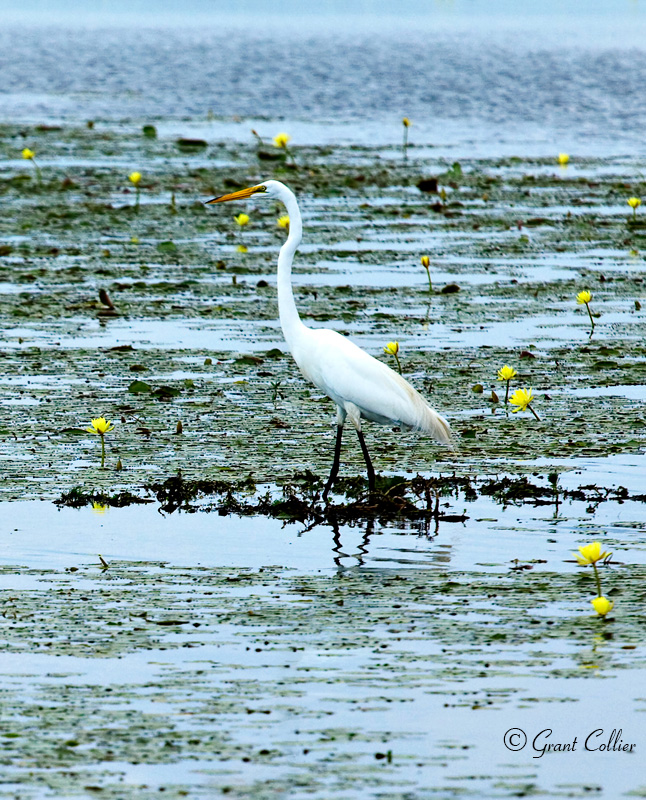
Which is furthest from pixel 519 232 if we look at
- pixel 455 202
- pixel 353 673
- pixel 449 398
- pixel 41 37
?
pixel 41 37

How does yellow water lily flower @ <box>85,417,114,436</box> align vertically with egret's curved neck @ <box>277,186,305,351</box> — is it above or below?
below

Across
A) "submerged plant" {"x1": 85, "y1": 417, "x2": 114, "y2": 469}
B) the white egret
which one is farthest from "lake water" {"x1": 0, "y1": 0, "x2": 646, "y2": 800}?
the white egret

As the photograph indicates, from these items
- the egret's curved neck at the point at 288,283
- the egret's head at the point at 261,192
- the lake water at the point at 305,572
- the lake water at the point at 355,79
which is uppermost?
the lake water at the point at 355,79

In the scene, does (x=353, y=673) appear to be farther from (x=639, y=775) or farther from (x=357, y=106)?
(x=357, y=106)

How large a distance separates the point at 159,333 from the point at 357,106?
20409 millimetres

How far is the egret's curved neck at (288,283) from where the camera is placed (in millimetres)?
7910

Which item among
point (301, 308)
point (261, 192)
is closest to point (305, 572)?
point (261, 192)

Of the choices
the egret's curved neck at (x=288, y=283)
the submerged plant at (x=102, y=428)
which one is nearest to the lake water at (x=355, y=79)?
the egret's curved neck at (x=288, y=283)

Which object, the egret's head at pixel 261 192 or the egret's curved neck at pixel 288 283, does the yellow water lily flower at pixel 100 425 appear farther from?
the egret's head at pixel 261 192

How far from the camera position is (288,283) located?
26.2ft

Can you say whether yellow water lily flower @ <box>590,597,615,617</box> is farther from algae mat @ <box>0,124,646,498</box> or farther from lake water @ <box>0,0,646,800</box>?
algae mat @ <box>0,124,646,498</box>

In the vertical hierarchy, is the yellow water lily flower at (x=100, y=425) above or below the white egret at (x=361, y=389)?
below

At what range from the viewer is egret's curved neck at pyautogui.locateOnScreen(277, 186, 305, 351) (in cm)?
791

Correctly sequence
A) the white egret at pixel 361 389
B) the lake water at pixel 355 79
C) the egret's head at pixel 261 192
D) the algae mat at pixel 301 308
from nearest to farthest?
the white egret at pixel 361 389
the egret's head at pixel 261 192
the algae mat at pixel 301 308
the lake water at pixel 355 79
